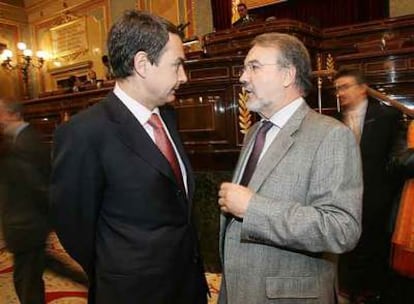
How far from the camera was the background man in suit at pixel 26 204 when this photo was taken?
216 cm

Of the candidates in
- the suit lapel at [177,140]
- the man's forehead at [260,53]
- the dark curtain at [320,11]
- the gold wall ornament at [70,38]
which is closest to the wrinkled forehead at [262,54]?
the man's forehead at [260,53]

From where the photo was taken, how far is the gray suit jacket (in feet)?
3.93

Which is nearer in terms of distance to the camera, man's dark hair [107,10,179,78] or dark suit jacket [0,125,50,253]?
man's dark hair [107,10,179,78]

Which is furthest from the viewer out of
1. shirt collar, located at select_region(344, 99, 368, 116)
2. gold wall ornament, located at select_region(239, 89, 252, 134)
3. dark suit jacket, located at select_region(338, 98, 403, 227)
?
gold wall ornament, located at select_region(239, 89, 252, 134)

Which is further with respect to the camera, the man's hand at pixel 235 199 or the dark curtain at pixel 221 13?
the dark curtain at pixel 221 13

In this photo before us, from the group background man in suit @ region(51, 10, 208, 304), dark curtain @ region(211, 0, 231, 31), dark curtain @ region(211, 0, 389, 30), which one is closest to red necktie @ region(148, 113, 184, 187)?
background man in suit @ region(51, 10, 208, 304)

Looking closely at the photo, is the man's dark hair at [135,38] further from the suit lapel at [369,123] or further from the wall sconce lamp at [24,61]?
the wall sconce lamp at [24,61]

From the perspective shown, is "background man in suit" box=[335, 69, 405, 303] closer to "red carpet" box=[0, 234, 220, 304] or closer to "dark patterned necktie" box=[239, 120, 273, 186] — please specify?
"red carpet" box=[0, 234, 220, 304]

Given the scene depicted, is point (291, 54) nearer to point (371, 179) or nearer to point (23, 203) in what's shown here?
point (371, 179)

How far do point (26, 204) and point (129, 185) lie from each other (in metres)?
1.15

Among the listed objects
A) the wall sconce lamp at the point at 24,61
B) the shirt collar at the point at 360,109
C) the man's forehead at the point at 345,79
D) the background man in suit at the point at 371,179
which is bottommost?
the background man in suit at the point at 371,179

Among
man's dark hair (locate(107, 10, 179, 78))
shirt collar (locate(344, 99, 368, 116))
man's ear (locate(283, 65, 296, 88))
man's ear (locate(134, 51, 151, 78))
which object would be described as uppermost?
man's dark hair (locate(107, 10, 179, 78))

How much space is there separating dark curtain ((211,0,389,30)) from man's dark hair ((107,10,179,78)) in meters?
5.93

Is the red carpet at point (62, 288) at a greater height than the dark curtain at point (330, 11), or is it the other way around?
the dark curtain at point (330, 11)
